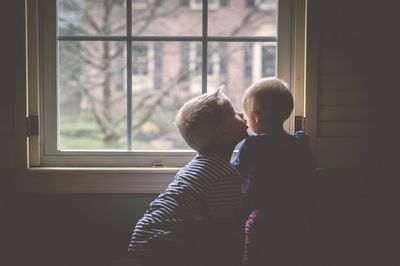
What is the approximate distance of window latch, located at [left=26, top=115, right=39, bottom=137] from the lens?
1898mm

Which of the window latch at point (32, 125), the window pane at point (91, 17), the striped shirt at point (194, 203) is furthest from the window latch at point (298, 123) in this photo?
the window latch at point (32, 125)

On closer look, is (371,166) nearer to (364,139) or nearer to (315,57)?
(364,139)

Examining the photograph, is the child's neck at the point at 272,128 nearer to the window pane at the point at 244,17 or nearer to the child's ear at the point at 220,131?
the child's ear at the point at 220,131

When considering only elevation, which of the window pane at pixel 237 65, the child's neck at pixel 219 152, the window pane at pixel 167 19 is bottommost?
the child's neck at pixel 219 152

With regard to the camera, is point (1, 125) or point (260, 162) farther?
point (1, 125)

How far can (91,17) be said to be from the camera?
76.9 inches

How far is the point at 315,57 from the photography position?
6.07 ft

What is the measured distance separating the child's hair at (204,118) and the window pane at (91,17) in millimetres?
609

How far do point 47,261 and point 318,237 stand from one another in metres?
1.13

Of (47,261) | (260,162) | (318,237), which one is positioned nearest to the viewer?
(260,162)

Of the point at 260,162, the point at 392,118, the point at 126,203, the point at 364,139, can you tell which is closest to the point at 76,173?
the point at 126,203

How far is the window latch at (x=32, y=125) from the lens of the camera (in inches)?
74.7

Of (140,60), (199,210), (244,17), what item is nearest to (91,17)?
(140,60)

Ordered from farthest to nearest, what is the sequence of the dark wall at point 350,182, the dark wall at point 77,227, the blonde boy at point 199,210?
the dark wall at point 77,227
the dark wall at point 350,182
the blonde boy at point 199,210
